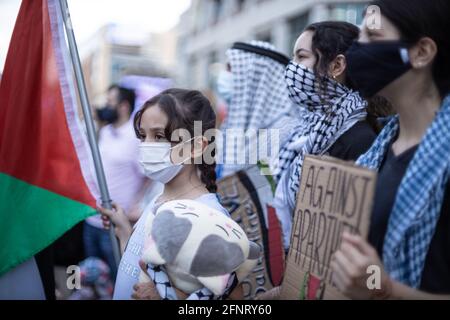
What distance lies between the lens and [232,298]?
1840 millimetres

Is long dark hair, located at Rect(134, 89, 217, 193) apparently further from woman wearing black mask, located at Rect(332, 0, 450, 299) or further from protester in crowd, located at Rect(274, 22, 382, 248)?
woman wearing black mask, located at Rect(332, 0, 450, 299)

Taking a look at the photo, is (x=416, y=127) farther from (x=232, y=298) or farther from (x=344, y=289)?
(x=232, y=298)

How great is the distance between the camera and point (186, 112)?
89.0 inches

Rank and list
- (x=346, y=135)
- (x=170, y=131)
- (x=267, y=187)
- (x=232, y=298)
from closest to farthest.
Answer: (x=232, y=298)
(x=170, y=131)
(x=346, y=135)
(x=267, y=187)

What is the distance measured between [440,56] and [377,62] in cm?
21

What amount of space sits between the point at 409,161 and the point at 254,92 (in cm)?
293

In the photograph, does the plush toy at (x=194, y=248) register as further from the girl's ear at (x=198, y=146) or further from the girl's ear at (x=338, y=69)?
the girl's ear at (x=338, y=69)

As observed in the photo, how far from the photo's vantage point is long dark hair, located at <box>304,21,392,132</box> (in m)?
2.55

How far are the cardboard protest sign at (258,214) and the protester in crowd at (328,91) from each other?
17.6 inches

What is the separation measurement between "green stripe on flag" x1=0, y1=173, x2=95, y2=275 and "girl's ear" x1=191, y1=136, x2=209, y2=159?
0.71 meters

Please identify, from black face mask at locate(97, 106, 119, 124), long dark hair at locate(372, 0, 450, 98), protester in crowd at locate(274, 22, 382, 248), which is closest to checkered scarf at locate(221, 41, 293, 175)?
black face mask at locate(97, 106, 119, 124)

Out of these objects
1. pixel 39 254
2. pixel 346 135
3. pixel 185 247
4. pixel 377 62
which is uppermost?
pixel 377 62

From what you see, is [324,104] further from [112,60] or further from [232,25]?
[232,25]
